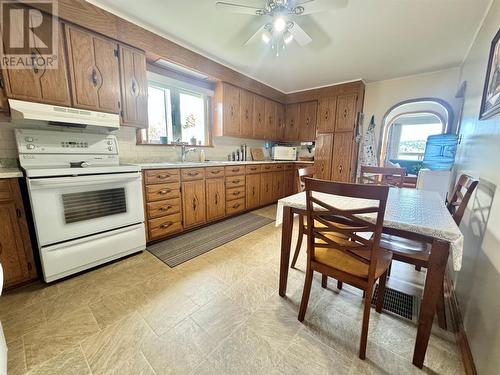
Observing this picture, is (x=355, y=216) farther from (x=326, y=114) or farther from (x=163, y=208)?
(x=326, y=114)

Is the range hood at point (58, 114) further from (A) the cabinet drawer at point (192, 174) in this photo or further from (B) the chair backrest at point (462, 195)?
(B) the chair backrest at point (462, 195)

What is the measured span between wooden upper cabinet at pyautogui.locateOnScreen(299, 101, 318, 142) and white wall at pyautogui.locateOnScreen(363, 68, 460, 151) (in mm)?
974

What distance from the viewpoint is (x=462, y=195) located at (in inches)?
56.9

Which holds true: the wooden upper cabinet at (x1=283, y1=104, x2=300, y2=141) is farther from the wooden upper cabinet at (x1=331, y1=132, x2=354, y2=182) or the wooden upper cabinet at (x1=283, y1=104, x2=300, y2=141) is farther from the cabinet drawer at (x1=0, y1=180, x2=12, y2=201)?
the cabinet drawer at (x1=0, y1=180, x2=12, y2=201)

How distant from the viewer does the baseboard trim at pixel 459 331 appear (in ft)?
3.41

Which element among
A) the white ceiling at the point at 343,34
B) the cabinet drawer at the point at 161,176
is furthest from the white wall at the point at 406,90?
the cabinet drawer at the point at 161,176

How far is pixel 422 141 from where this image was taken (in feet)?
24.2

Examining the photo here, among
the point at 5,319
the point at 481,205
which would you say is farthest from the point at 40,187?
the point at 481,205

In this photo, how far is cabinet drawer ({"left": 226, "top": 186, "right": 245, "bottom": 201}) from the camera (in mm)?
3270

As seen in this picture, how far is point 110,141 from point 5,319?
1619mm

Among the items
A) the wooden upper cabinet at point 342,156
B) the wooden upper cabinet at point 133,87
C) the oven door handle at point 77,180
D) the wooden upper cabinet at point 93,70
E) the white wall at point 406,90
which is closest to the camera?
the oven door handle at point 77,180

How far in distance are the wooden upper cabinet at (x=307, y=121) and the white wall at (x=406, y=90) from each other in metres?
0.97

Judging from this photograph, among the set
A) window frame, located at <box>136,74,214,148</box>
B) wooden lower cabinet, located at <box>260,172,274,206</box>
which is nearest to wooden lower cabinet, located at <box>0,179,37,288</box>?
window frame, located at <box>136,74,214,148</box>

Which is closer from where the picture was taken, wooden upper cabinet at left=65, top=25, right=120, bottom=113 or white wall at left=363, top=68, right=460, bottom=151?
wooden upper cabinet at left=65, top=25, right=120, bottom=113
